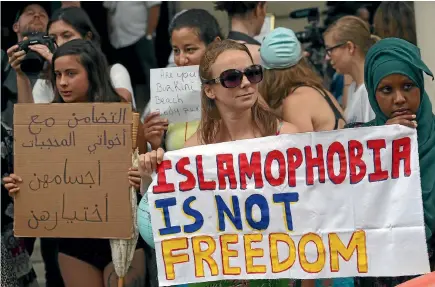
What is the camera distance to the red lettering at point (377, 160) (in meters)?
3.77

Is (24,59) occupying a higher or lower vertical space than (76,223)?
higher

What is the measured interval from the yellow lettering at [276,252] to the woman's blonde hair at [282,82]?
120 centimetres

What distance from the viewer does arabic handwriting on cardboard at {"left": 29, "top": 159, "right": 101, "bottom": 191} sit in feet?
14.3

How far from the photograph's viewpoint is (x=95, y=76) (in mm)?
4723

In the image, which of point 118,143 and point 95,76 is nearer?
point 118,143

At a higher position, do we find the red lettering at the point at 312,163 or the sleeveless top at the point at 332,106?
the sleeveless top at the point at 332,106

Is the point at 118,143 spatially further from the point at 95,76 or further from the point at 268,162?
the point at 268,162

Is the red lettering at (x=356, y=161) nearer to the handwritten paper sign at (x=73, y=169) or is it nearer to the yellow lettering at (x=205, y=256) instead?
the yellow lettering at (x=205, y=256)

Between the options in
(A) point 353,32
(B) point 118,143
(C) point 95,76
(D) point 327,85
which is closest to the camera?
(B) point 118,143

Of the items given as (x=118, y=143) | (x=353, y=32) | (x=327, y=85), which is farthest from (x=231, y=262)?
(x=327, y=85)

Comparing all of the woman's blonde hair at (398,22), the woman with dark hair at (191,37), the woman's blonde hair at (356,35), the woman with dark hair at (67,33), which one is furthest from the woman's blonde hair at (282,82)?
the woman's blonde hair at (398,22)

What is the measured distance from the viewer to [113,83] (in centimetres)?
513

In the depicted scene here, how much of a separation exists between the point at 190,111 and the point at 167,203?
1089 mm

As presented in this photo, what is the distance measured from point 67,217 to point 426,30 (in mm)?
2516
